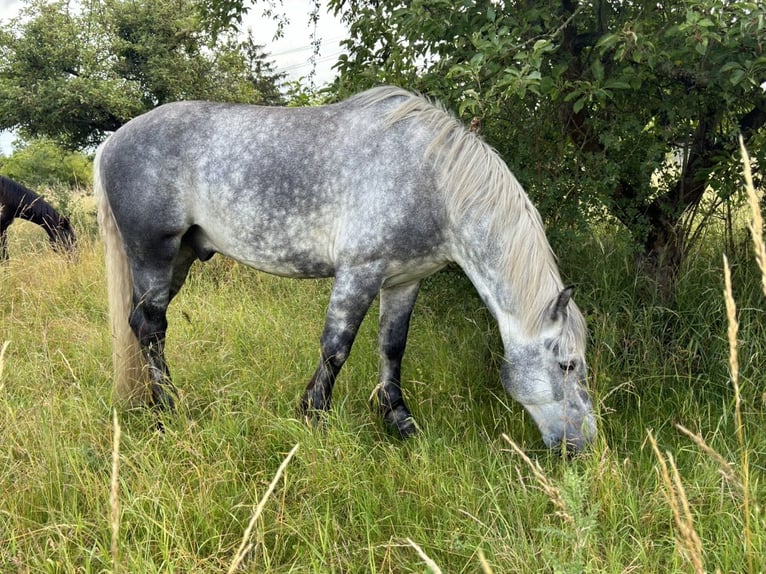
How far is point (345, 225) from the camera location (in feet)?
9.17

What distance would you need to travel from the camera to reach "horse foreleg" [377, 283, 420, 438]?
125 inches

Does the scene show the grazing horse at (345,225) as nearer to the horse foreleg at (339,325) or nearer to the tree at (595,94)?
the horse foreleg at (339,325)

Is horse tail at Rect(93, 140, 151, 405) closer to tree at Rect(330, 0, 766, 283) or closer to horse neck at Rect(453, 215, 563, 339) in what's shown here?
tree at Rect(330, 0, 766, 283)

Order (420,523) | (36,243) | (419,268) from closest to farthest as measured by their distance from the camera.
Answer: (420,523), (419,268), (36,243)

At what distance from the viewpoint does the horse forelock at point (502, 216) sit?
8.38 feet

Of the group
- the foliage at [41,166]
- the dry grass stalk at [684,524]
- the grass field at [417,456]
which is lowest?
the foliage at [41,166]

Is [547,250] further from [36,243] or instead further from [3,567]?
[36,243]

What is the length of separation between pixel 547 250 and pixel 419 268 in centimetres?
63

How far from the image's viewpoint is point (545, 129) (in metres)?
3.53

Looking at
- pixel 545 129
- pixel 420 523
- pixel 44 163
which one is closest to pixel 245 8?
pixel 545 129

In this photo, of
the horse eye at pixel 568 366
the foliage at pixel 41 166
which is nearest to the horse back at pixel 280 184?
the horse eye at pixel 568 366

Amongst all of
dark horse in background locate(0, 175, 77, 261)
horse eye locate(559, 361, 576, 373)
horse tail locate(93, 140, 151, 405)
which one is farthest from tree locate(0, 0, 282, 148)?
horse eye locate(559, 361, 576, 373)

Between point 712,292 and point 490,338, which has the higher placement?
point 712,292

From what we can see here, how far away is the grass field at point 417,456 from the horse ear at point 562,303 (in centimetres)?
41
